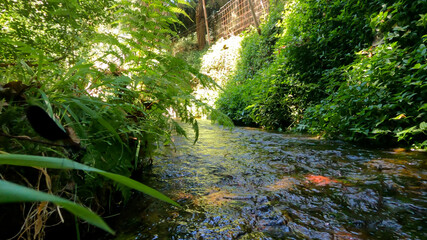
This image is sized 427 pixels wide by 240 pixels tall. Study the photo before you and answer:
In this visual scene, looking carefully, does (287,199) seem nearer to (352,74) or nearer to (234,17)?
(352,74)

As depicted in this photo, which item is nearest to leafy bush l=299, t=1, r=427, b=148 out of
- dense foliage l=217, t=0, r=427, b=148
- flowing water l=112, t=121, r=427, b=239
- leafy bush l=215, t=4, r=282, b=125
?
dense foliage l=217, t=0, r=427, b=148

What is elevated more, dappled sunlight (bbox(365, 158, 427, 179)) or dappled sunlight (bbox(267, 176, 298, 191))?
dappled sunlight (bbox(267, 176, 298, 191))

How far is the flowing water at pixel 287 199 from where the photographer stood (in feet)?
3.13

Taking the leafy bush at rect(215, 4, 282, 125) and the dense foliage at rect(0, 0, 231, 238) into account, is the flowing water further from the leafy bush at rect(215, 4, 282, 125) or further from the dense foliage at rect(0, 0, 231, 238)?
the leafy bush at rect(215, 4, 282, 125)

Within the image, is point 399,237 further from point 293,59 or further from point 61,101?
point 293,59

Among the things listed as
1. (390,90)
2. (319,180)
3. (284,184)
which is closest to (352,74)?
(390,90)

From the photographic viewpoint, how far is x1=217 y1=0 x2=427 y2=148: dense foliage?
2.26 metres

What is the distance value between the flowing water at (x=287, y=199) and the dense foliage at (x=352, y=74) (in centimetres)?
48

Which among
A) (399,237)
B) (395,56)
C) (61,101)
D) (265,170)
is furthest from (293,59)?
(61,101)

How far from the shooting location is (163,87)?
1.61 m

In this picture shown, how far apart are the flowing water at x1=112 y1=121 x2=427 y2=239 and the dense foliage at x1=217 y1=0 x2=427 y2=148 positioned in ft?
1.58

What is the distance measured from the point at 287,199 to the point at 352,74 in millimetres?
2497

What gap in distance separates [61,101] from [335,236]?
130cm

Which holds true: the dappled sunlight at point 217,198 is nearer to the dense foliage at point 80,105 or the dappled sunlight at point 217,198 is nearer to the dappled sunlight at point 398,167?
the dense foliage at point 80,105
